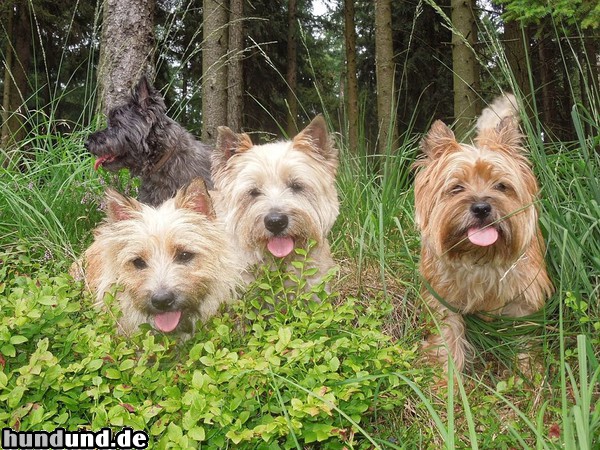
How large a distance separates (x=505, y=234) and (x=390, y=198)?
1223mm

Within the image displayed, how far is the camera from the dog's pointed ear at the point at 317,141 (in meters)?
3.79

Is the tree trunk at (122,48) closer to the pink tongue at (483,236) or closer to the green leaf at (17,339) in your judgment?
the green leaf at (17,339)

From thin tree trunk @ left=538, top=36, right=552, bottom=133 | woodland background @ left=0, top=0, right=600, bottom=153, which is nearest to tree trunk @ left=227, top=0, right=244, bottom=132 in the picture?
woodland background @ left=0, top=0, right=600, bottom=153

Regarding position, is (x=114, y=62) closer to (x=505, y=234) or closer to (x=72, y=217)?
(x=72, y=217)

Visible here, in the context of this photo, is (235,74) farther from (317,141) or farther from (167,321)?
(167,321)

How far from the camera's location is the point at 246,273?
11.7 ft

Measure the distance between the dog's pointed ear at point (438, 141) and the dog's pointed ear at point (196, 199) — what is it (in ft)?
4.37

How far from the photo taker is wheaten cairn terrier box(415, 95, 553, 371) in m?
3.13

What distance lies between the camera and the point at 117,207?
320 centimetres

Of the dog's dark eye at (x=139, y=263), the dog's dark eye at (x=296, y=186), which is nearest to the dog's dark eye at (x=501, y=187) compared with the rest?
the dog's dark eye at (x=296, y=186)

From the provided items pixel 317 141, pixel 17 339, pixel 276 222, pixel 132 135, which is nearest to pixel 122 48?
pixel 132 135

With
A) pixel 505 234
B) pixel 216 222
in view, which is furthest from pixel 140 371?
pixel 505 234

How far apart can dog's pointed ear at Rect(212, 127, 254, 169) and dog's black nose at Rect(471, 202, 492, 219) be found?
150cm

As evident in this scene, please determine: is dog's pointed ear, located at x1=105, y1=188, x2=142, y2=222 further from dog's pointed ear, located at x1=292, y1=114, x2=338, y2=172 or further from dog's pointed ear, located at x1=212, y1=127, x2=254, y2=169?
dog's pointed ear, located at x1=292, y1=114, x2=338, y2=172
